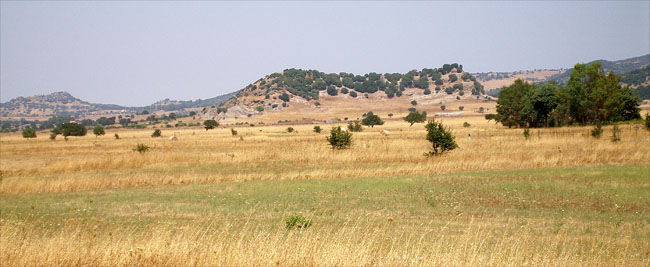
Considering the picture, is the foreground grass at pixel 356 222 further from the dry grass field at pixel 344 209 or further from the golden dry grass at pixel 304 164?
the golden dry grass at pixel 304 164

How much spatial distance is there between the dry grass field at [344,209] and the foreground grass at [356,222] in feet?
0.15

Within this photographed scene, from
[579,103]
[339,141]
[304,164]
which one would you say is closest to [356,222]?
[304,164]

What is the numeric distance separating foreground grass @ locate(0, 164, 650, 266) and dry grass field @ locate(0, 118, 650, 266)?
0.05 m

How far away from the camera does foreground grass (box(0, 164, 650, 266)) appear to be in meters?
7.21

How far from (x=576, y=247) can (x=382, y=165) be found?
16.9m

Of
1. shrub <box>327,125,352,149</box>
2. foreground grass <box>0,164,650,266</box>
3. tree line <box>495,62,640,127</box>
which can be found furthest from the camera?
tree line <box>495,62,640,127</box>

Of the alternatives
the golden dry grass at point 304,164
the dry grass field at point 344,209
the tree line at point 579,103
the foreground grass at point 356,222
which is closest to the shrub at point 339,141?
the golden dry grass at point 304,164

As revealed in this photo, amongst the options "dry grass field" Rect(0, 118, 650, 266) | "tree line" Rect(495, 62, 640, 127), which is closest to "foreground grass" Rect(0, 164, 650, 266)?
"dry grass field" Rect(0, 118, 650, 266)

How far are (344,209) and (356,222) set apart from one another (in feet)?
10.1

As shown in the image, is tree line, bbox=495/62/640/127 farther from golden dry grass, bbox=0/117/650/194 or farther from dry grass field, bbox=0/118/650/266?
dry grass field, bbox=0/118/650/266

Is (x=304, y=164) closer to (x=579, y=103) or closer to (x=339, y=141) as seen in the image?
(x=339, y=141)

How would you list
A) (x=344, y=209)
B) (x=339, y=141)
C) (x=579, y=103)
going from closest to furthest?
(x=344, y=209), (x=339, y=141), (x=579, y=103)

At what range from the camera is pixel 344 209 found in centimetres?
1367

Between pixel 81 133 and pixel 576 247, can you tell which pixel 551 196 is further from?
pixel 81 133
